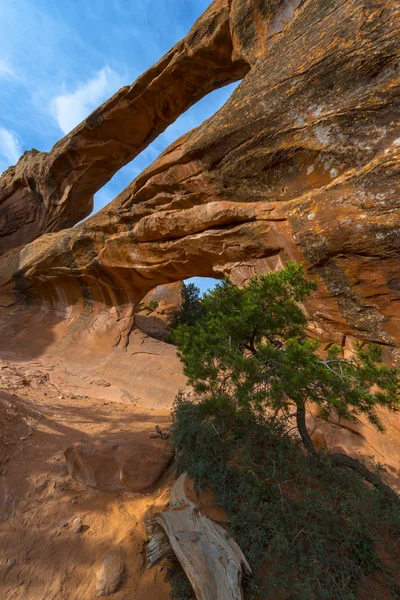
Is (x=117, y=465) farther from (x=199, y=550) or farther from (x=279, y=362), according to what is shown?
(x=279, y=362)

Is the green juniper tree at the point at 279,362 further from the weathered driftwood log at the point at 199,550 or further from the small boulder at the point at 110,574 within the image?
the small boulder at the point at 110,574

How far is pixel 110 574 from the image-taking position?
2.72 m

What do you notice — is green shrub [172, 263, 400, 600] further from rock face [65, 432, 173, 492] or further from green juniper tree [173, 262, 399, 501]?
rock face [65, 432, 173, 492]

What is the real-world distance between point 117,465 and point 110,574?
136 cm

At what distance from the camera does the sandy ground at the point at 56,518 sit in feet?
8.80

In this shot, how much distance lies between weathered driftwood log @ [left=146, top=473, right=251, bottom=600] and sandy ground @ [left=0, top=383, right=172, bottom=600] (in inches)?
14.4

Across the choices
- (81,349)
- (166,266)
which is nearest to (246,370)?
(166,266)

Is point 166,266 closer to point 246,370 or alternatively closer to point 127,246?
point 127,246

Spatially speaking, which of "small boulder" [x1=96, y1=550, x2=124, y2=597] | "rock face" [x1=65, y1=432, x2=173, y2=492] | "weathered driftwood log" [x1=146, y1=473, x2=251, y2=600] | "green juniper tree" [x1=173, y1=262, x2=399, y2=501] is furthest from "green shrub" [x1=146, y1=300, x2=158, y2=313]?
"small boulder" [x1=96, y1=550, x2=124, y2=597]

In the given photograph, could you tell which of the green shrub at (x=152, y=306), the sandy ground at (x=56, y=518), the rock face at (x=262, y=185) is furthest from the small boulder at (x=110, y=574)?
the green shrub at (x=152, y=306)

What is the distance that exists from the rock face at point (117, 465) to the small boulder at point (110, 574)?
0.92 meters

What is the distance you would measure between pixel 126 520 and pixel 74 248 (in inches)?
423

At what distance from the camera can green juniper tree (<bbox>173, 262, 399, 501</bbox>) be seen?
2.88 metres

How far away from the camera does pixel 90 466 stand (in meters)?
3.91
